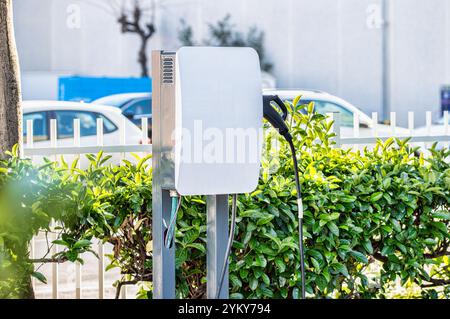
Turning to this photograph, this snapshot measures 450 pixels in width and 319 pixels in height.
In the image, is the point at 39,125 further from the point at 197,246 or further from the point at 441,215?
the point at 441,215

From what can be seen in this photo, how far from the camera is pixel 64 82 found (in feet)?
54.1

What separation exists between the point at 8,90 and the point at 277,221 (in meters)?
1.45

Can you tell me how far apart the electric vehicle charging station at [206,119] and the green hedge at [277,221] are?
692 mm

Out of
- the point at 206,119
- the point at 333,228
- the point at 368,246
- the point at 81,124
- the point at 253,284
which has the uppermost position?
the point at 206,119

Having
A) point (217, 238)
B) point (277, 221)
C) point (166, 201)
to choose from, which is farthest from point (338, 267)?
point (166, 201)

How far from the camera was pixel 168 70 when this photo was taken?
3.20m

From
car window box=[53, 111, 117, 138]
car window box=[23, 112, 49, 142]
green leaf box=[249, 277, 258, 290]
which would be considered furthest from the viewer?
car window box=[53, 111, 117, 138]

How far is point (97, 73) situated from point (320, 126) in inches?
747

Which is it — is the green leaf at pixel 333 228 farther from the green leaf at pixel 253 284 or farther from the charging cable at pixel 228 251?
the charging cable at pixel 228 251

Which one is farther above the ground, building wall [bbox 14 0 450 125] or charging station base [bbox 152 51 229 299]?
building wall [bbox 14 0 450 125]

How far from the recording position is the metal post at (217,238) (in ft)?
10.9

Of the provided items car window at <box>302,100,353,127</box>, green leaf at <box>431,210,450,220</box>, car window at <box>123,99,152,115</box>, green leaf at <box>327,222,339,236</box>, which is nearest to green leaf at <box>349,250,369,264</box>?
green leaf at <box>327,222,339,236</box>

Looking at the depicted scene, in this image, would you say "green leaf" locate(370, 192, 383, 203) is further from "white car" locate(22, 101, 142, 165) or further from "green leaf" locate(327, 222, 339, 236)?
"white car" locate(22, 101, 142, 165)

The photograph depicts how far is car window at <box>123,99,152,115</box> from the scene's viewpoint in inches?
505
